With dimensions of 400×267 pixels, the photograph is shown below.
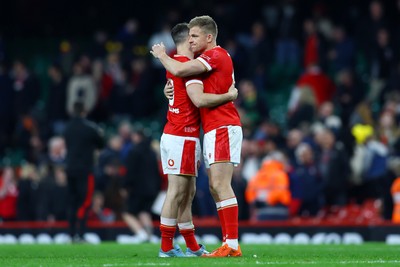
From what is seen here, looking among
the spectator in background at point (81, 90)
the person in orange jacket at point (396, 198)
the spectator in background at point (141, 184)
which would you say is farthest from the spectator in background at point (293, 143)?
the spectator in background at point (81, 90)

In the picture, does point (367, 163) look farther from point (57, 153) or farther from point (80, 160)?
point (57, 153)

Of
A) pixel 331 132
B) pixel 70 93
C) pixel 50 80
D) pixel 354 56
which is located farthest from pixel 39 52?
pixel 331 132

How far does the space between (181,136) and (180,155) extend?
208 millimetres

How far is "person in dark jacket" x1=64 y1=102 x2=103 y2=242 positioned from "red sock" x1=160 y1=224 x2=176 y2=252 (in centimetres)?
704

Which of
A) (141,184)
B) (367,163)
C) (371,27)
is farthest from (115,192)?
(371,27)

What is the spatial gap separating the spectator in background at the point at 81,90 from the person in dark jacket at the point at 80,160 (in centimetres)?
779

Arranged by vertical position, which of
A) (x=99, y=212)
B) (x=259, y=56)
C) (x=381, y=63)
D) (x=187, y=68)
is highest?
(x=259, y=56)

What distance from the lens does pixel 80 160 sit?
18.8 m

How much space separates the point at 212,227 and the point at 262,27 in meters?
6.94

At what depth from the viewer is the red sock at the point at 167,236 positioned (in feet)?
38.6

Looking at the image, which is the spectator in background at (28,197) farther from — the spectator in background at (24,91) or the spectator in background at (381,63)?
the spectator in background at (381,63)

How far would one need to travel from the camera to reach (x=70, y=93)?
2688cm

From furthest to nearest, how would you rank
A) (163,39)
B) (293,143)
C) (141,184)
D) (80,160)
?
1. (163,39)
2. (293,143)
3. (141,184)
4. (80,160)

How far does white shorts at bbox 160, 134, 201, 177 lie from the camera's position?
11.8 m
